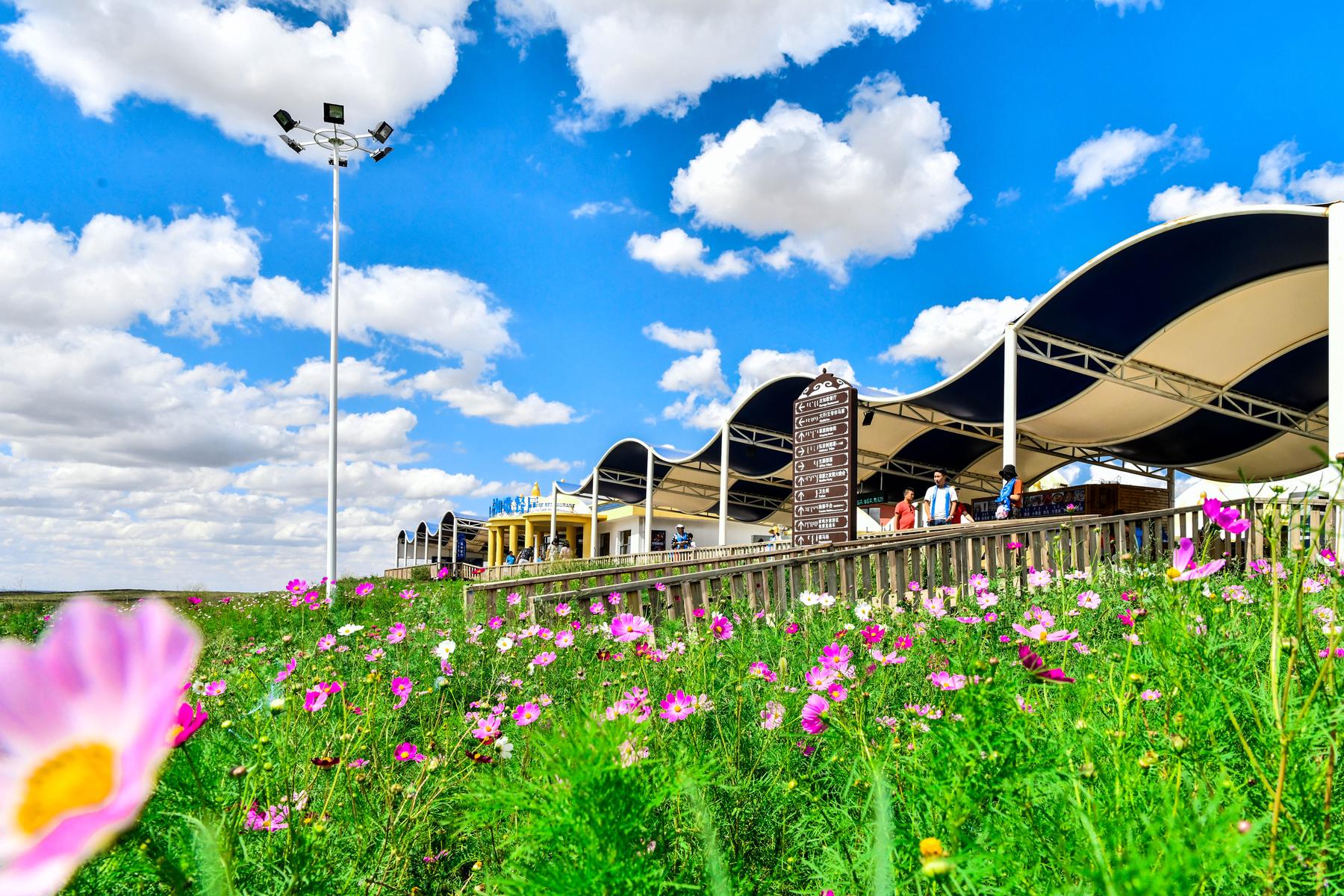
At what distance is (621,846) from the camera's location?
0.85 m

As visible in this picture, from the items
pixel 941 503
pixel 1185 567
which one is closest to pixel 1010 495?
pixel 941 503

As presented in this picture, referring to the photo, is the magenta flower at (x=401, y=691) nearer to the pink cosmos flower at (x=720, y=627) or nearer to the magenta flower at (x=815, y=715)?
the pink cosmos flower at (x=720, y=627)

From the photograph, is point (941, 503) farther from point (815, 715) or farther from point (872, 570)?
point (815, 715)

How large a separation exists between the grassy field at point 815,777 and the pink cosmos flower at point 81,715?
0.12 meters

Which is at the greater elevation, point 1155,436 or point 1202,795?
point 1155,436

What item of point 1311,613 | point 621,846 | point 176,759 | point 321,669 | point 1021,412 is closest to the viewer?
point 621,846

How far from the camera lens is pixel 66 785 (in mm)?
319

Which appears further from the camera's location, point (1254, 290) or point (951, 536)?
point (1254, 290)

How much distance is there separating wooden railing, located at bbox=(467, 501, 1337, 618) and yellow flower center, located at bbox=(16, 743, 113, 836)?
4.93 metres

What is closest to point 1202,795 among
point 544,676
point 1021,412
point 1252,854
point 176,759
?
point 1252,854

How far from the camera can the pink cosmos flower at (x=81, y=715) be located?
11.0 inches

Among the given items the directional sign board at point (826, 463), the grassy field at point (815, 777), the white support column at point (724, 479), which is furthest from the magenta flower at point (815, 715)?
the white support column at point (724, 479)

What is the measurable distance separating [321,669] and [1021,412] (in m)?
16.8

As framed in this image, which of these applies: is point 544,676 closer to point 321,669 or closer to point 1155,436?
point 321,669
